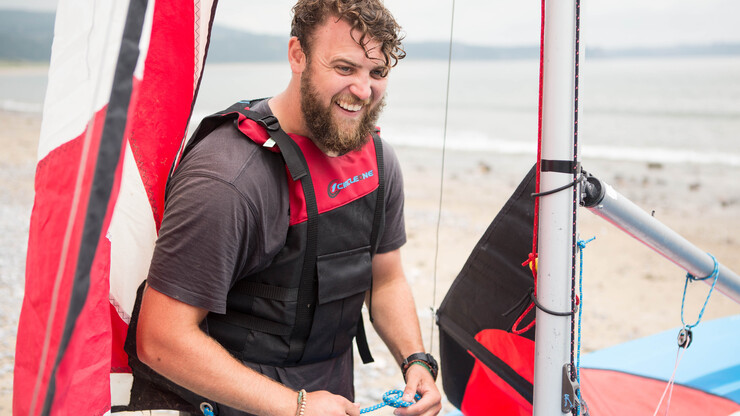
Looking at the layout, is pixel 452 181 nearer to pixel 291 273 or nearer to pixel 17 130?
pixel 291 273

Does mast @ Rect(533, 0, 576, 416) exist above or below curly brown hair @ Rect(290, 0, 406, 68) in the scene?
below

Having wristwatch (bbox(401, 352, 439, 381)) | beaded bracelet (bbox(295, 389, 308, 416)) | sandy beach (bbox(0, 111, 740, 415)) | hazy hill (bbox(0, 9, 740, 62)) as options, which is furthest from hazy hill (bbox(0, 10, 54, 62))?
beaded bracelet (bbox(295, 389, 308, 416))

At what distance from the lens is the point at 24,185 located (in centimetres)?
962

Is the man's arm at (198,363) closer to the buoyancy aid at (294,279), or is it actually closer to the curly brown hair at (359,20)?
the buoyancy aid at (294,279)

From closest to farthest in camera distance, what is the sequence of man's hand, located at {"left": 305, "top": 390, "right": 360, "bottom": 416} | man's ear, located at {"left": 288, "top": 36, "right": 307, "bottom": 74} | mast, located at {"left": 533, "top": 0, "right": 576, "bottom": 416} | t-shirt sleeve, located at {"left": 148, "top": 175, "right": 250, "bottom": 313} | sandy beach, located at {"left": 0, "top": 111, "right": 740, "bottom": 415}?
mast, located at {"left": 533, "top": 0, "right": 576, "bottom": 416}, t-shirt sleeve, located at {"left": 148, "top": 175, "right": 250, "bottom": 313}, man's hand, located at {"left": 305, "top": 390, "right": 360, "bottom": 416}, man's ear, located at {"left": 288, "top": 36, "right": 307, "bottom": 74}, sandy beach, located at {"left": 0, "top": 111, "right": 740, "bottom": 415}

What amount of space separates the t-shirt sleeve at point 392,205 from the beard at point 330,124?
324mm

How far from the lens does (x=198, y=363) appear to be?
5.22 ft

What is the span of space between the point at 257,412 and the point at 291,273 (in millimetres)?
422

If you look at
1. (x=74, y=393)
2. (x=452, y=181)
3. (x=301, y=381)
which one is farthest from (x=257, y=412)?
(x=452, y=181)

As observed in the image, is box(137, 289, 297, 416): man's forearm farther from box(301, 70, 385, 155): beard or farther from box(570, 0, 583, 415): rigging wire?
box(570, 0, 583, 415): rigging wire

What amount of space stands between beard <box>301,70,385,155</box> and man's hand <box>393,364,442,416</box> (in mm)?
857

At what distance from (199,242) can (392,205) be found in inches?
35.1

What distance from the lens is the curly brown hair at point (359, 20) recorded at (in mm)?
1751

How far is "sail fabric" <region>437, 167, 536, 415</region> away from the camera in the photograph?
1.72 metres
